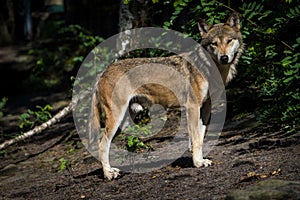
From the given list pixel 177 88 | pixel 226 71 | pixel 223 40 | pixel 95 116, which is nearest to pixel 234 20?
pixel 223 40

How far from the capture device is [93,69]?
8.94 m

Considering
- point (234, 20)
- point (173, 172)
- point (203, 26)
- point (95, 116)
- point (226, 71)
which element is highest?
point (234, 20)

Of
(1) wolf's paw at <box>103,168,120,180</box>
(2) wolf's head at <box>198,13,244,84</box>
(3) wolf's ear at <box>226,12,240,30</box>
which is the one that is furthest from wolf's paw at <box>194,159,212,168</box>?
(3) wolf's ear at <box>226,12,240,30</box>

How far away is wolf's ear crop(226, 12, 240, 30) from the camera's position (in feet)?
19.3

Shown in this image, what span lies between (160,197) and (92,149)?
331 centimetres

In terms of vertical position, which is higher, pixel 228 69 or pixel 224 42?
pixel 224 42

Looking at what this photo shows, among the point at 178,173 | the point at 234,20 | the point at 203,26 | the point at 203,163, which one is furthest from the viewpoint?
the point at 203,26

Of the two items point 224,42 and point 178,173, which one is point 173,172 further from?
point 224,42

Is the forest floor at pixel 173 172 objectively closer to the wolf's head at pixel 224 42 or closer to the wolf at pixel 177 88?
the wolf at pixel 177 88

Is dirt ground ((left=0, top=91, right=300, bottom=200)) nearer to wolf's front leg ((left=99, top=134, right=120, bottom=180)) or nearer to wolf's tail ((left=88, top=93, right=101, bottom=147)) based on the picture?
wolf's front leg ((left=99, top=134, right=120, bottom=180))

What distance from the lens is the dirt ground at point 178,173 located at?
476cm

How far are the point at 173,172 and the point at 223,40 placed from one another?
174cm

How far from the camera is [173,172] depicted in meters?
5.62

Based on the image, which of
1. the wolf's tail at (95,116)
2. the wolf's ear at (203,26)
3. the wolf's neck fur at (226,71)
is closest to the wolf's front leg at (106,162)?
the wolf's tail at (95,116)
